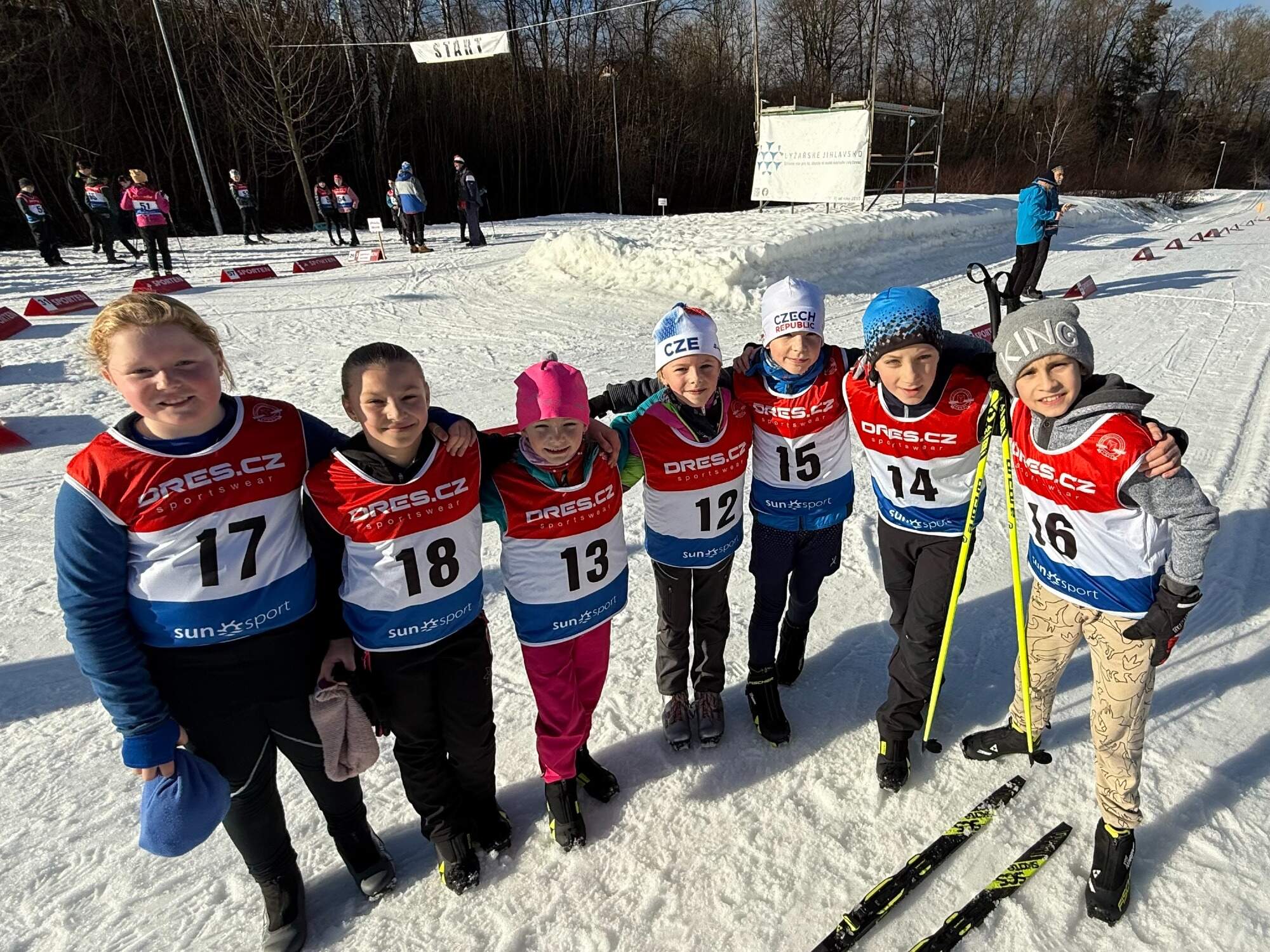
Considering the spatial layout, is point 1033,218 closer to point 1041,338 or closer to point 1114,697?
point 1041,338

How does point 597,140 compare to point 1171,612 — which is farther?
point 597,140

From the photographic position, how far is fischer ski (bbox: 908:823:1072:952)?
2.07 m

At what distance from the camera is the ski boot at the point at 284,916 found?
6.89 ft

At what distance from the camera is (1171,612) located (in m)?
1.89

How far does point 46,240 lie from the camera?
1300 cm

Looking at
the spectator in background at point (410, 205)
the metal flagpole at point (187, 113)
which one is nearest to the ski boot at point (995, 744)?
the spectator in background at point (410, 205)

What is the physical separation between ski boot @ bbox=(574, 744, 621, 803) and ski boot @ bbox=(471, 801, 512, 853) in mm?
362

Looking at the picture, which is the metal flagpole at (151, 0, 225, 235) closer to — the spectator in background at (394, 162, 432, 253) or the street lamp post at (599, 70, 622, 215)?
the spectator in background at (394, 162, 432, 253)

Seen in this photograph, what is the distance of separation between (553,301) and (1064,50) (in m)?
52.8

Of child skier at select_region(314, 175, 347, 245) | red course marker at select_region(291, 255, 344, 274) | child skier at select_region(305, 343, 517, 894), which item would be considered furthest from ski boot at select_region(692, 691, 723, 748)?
child skier at select_region(314, 175, 347, 245)

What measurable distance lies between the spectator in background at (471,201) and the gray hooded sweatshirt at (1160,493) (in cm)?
1548

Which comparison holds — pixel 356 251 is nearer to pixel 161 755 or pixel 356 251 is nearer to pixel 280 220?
pixel 280 220

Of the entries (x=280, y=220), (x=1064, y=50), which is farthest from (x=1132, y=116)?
(x=280, y=220)

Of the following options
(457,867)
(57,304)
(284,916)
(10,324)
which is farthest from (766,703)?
(57,304)
